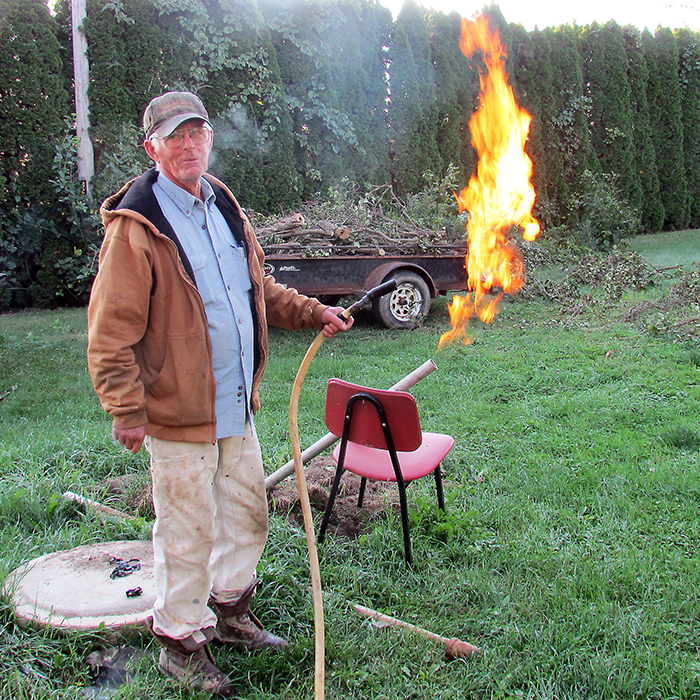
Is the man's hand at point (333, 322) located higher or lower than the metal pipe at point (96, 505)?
higher

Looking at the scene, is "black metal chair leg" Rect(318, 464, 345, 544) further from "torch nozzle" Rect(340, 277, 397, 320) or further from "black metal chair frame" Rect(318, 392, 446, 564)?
"torch nozzle" Rect(340, 277, 397, 320)

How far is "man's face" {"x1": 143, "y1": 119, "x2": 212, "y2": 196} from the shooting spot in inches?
96.7

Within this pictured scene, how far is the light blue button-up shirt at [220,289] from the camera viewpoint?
2.50 m

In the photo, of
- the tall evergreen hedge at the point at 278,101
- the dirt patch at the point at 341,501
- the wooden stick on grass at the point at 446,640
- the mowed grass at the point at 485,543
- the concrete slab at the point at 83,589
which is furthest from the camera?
the tall evergreen hedge at the point at 278,101

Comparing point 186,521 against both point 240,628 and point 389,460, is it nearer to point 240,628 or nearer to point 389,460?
point 240,628

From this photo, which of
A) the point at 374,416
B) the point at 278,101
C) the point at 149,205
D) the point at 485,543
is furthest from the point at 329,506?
the point at 278,101

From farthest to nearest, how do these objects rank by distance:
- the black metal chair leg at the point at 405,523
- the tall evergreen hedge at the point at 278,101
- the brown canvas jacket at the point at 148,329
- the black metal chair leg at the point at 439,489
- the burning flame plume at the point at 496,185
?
the tall evergreen hedge at the point at 278,101, the burning flame plume at the point at 496,185, the black metal chair leg at the point at 439,489, the black metal chair leg at the point at 405,523, the brown canvas jacket at the point at 148,329

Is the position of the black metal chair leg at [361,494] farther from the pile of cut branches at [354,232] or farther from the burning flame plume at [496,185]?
the pile of cut branches at [354,232]

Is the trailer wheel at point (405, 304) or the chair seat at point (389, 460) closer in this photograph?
the chair seat at point (389, 460)

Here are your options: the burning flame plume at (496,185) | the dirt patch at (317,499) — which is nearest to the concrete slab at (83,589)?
the dirt patch at (317,499)

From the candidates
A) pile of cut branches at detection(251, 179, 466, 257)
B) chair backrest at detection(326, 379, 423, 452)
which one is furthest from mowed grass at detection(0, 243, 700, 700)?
pile of cut branches at detection(251, 179, 466, 257)

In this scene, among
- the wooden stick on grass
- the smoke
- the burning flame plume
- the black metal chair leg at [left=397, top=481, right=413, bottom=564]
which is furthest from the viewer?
the smoke

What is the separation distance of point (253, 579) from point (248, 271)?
4.43 feet

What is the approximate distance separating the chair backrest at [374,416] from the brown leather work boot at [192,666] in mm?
1304
